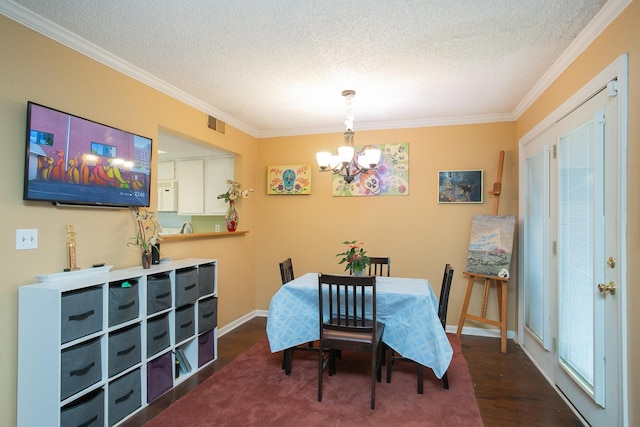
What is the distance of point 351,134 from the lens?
2994mm

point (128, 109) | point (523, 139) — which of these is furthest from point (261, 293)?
point (523, 139)

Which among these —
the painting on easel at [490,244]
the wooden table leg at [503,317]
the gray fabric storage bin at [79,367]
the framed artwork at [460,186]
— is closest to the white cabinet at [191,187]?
the gray fabric storage bin at [79,367]

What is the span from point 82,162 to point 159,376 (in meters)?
1.65

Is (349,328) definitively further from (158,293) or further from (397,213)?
(397,213)

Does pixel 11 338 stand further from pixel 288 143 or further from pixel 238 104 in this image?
pixel 288 143

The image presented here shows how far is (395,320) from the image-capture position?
8.68 feet

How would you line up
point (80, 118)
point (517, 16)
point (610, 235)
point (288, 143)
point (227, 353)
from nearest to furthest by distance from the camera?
point (610, 235)
point (517, 16)
point (80, 118)
point (227, 353)
point (288, 143)

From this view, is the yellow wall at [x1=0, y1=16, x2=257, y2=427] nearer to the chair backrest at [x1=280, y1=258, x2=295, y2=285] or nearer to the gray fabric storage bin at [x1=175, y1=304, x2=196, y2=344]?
the gray fabric storage bin at [x1=175, y1=304, x2=196, y2=344]

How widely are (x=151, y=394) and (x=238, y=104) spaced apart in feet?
9.07

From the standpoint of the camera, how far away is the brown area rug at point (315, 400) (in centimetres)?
222

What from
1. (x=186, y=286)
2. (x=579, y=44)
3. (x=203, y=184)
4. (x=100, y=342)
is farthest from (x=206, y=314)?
(x=579, y=44)

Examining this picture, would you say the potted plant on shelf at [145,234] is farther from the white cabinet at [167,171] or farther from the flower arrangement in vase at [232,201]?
the white cabinet at [167,171]

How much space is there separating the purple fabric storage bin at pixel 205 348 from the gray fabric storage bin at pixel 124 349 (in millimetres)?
726

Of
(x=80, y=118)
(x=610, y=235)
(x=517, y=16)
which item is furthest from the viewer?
(x=80, y=118)
